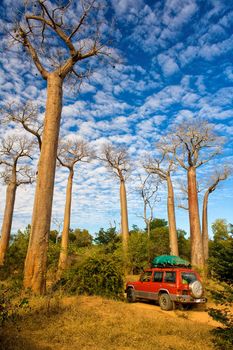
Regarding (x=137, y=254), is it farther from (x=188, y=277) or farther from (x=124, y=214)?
(x=188, y=277)

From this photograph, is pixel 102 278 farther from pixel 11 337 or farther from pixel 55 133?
pixel 11 337

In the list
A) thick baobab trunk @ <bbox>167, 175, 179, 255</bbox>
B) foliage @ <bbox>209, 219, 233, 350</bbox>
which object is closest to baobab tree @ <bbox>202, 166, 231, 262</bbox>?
thick baobab trunk @ <bbox>167, 175, 179, 255</bbox>

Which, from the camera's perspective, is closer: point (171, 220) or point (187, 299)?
point (187, 299)

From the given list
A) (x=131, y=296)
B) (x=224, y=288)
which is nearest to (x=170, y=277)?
(x=131, y=296)

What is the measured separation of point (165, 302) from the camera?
10477mm

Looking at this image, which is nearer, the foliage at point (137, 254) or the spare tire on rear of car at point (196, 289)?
the spare tire on rear of car at point (196, 289)

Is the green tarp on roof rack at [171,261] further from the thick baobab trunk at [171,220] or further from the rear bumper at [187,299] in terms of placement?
the thick baobab trunk at [171,220]

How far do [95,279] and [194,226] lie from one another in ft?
34.3

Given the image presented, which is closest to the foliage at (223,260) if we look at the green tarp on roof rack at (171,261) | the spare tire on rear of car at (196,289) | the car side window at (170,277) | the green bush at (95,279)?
the spare tire on rear of car at (196,289)

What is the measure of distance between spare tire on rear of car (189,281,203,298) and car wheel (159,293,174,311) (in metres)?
0.83

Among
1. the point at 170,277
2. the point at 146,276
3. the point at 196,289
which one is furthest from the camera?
the point at 146,276

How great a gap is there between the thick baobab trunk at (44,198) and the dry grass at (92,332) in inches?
40.7

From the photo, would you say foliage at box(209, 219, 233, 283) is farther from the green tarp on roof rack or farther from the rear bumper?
the green tarp on roof rack

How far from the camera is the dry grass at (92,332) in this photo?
15.8 feet
